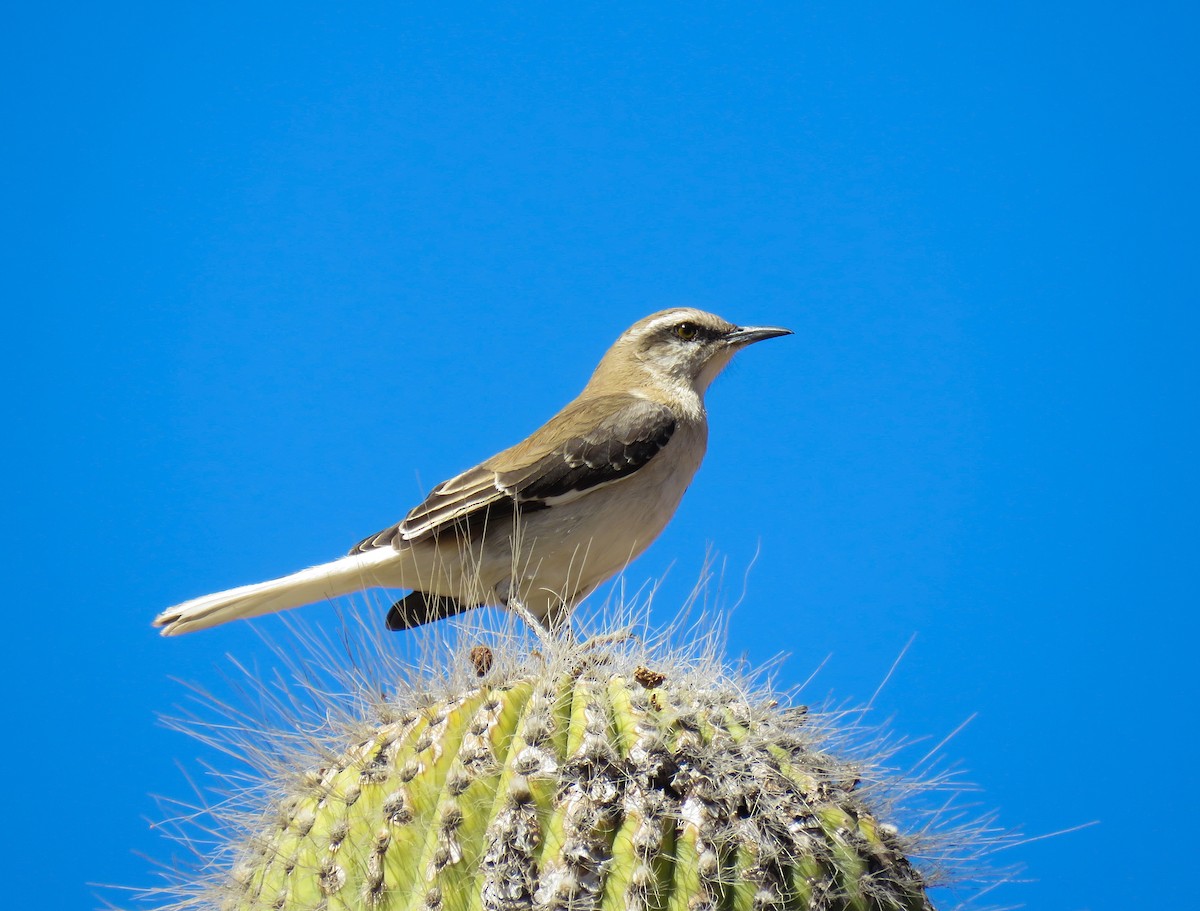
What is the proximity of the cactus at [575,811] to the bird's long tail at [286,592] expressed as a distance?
1175 mm

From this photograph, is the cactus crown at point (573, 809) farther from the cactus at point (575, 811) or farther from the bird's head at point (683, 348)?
the bird's head at point (683, 348)

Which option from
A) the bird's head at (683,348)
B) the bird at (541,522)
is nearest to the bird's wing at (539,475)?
the bird at (541,522)

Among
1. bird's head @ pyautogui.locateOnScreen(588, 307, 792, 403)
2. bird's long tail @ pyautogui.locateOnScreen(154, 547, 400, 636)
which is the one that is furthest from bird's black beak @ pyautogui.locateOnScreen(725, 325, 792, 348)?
bird's long tail @ pyautogui.locateOnScreen(154, 547, 400, 636)

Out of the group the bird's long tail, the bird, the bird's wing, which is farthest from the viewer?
the bird's wing

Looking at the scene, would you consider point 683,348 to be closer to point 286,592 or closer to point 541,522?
point 541,522

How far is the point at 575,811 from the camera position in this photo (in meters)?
2.33

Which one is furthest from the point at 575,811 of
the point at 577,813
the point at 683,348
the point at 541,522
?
the point at 683,348

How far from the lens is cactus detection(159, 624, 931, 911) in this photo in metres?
2.30

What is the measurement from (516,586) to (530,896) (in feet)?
6.54

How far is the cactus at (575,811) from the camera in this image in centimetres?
230

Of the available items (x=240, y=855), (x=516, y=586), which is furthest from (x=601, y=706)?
(x=516, y=586)

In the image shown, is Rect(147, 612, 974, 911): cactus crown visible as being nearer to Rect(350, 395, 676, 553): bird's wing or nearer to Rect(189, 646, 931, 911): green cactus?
Rect(189, 646, 931, 911): green cactus

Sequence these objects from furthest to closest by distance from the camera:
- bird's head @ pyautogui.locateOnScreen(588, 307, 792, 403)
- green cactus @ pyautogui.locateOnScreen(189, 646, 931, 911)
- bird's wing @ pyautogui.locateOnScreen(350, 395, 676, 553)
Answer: bird's head @ pyautogui.locateOnScreen(588, 307, 792, 403), bird's wing @ pyautogui.locateOnScreen(350, 395, 676, 553), green cactus @ pyautogui.locateOnScreen(189, 646, 931, 911)

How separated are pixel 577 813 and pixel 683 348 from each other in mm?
3587
